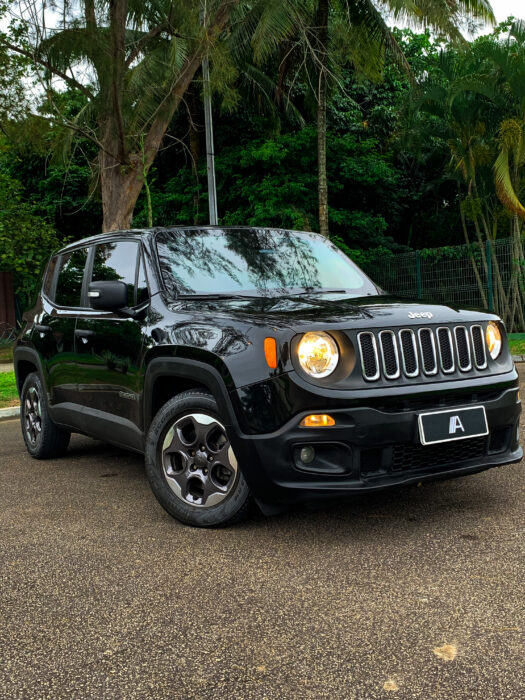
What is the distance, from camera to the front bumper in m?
3.63

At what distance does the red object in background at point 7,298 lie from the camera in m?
23.5

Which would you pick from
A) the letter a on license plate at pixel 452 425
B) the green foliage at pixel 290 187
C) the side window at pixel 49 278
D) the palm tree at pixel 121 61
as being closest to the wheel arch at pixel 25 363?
the side window at pixel 49 278

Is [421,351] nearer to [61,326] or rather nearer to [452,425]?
[452,425]

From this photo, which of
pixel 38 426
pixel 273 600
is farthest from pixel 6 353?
pixel 273 600

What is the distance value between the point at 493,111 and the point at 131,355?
637 inches

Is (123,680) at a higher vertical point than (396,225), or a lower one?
lower

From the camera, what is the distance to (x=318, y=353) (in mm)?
3721

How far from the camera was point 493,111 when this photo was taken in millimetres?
18469

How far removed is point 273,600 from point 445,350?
1593mm

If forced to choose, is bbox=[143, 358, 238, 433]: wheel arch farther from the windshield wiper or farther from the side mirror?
the windshield wiper

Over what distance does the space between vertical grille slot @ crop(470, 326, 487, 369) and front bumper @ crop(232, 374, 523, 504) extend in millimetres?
455

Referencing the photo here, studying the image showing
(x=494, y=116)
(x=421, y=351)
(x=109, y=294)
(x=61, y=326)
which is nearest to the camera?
(x=421, y=351)

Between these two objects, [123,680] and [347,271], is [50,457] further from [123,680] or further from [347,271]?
[123,680]

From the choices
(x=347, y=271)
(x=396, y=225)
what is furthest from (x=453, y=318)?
(x=396, y=225)
